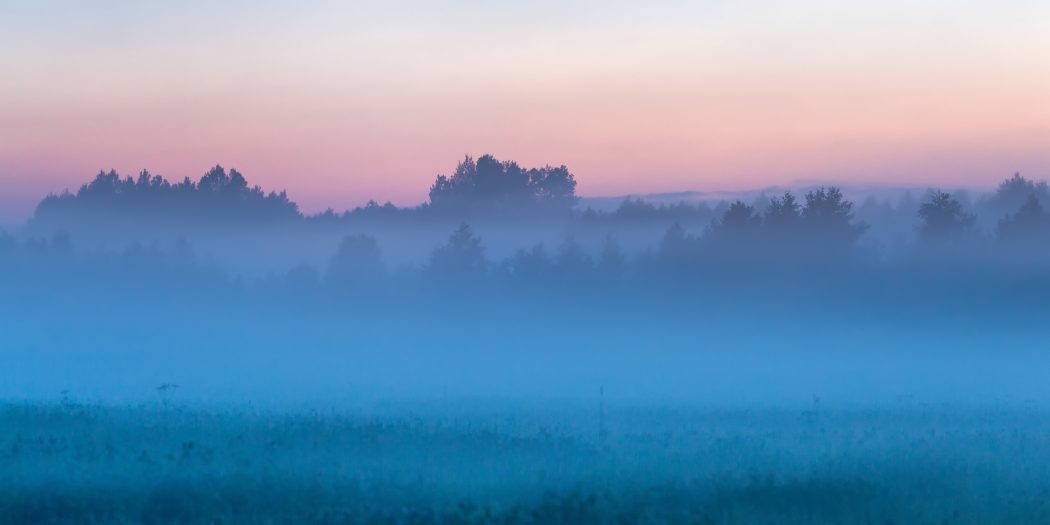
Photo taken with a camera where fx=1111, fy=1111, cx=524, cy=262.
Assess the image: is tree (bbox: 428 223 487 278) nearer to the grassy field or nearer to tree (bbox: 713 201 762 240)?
tree (bbox: 713 201 762 240)

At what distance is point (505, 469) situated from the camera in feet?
58.8

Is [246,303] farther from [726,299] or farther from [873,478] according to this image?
[873,478]

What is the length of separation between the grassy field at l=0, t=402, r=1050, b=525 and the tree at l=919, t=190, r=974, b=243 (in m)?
43.5

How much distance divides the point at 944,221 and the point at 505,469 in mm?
55396

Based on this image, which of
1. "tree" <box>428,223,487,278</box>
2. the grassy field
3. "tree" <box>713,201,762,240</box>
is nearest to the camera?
the grassy field

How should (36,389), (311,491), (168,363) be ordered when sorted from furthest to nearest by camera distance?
(168,363) → (36,389) → (311,491)

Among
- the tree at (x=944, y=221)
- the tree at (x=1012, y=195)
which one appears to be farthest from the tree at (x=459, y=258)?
the tree at (x=1012, y=195)

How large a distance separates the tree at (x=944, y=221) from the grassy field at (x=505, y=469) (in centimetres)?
4350

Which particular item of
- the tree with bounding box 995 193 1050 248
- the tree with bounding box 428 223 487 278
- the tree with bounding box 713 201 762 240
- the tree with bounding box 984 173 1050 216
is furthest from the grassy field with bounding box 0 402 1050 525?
the tree with bounding box 984 173 1050 216

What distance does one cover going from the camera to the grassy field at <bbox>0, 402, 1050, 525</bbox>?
1493cm

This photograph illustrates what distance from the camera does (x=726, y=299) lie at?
7006 centimetres

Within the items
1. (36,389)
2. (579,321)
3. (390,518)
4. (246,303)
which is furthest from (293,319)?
(390,518)

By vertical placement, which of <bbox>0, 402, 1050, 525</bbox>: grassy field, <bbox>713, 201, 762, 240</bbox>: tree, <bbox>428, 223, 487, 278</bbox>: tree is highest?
<bbox>713, 201, 762, 240</bbox>: tree

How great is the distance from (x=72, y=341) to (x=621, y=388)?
166 ft
